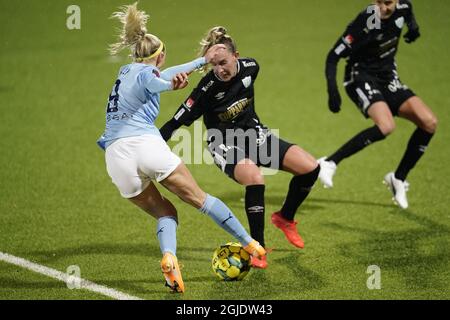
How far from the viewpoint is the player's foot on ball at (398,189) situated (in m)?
9.16

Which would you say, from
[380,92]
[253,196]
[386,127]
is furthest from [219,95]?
[380,92]

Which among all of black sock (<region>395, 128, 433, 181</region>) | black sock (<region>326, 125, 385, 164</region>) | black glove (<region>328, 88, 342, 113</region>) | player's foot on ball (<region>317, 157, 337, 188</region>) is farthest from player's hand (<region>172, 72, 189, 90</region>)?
black sock (<region>395, 128, 433, 181</region>)

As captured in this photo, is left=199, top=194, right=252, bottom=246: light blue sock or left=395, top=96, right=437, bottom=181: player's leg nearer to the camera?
left=199, top=194, right=252, bottom=246: light blue sock

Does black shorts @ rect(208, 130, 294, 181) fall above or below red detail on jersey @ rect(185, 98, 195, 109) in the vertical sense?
below

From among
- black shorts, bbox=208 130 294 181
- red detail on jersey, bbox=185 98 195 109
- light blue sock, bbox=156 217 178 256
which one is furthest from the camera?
black shorts, bbox=208 130 294 181

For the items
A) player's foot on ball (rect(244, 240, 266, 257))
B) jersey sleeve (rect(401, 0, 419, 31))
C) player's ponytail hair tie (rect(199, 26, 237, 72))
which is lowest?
player's foot on ball (rect(244, 240, 266, 257))

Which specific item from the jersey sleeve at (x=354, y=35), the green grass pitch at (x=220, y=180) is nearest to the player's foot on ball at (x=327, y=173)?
the green grass pitch at (x=220, y=180)

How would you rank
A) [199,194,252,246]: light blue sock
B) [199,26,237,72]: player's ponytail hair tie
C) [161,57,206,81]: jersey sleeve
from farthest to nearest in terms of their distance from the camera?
1. [199,26,237,72]: player's ponytail hair tie
2. [199,194,252,246]: light blue sock
3. [161,57,206,81]: jersey sleeve

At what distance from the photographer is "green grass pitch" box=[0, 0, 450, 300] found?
687 centimetres

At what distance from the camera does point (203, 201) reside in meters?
6.52

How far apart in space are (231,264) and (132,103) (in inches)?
65.2

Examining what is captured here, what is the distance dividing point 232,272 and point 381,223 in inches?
105

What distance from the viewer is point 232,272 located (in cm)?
663

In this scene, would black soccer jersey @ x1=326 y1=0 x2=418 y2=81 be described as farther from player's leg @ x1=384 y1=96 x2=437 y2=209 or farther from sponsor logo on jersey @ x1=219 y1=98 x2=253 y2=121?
sponsor logo on jersey @ x1=219 y1=98 x2=253 y2=121
